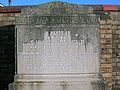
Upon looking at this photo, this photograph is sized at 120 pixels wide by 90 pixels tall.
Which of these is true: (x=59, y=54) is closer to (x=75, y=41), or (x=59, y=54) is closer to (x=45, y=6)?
(x=75, y=41)

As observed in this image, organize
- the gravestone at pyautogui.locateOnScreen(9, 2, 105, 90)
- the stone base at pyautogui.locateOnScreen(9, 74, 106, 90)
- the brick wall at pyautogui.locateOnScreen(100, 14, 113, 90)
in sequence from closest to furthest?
the stone base at pyautogui.locateOnScreen(9, 74, 106, 90), the gravestone at pyautogui.locateOnScreen(9, 2, 105, 90), the brick wall at pyautogui.locateOnScreen(100, 14, 113, 90)

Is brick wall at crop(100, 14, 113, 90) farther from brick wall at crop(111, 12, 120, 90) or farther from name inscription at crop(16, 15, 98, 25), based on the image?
name inscription at crop(16, 15, 98, 25)

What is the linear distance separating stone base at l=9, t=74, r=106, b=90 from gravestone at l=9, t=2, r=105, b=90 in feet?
0.08

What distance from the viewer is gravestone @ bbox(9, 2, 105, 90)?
26.6 feet

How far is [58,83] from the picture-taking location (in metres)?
7.95

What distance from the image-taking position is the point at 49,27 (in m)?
8.12

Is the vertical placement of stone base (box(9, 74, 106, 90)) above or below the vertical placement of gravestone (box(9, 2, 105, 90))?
below

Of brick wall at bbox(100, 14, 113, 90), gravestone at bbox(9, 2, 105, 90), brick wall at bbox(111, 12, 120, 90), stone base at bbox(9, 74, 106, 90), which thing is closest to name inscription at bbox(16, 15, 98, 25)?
gravestone at bbox(9, 2, 105, 90)

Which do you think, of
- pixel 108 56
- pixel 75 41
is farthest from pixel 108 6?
pixel 75 41

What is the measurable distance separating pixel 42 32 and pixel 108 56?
9.88ft

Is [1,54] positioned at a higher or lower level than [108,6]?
lower

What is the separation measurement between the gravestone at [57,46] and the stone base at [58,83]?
0.08 ft

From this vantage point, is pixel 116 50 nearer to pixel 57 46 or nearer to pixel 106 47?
pixel 106 47

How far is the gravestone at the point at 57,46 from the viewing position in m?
8.09
